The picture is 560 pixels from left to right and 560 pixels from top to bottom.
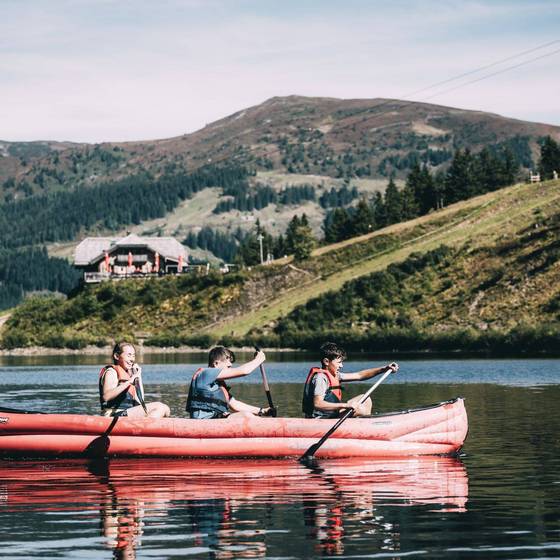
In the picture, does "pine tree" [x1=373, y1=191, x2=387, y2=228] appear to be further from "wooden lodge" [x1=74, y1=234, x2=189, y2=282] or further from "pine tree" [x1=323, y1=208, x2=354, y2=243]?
"wooden lodge" [x1=74, y1=234, x2=189, y2=282]

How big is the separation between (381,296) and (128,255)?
6930 centimetres

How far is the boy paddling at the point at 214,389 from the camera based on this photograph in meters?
27.6

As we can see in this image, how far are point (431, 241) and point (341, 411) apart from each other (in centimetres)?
11293

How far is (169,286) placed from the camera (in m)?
154

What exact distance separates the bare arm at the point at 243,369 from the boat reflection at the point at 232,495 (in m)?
1.96

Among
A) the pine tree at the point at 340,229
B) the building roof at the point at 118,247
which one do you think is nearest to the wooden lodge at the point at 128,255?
the building roof at the point at 118,247

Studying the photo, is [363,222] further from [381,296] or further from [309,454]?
[309,454]

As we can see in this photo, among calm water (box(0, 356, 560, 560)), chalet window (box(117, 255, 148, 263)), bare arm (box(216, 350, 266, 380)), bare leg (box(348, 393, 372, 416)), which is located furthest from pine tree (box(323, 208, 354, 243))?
bare arm (box(216, 350, 266, 380))

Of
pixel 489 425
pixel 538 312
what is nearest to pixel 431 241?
pixel 538 312

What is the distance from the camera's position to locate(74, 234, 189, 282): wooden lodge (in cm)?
18612

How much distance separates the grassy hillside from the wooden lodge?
22.3m

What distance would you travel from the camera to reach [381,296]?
125 m

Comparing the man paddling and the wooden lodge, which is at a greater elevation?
the wooden lodge

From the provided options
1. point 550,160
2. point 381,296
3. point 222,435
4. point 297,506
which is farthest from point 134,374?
point 550,160
